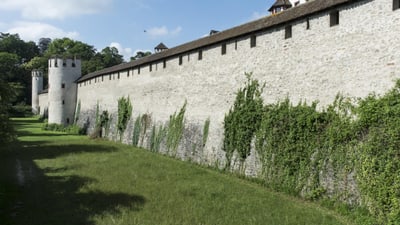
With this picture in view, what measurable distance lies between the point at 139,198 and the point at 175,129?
938 cm

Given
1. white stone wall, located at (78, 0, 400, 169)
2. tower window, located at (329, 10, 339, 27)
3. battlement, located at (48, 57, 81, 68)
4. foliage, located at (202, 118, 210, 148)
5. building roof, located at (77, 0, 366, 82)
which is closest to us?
white stone wall, located at (78, 0, 400, 169)

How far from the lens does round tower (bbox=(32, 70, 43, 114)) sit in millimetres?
67062

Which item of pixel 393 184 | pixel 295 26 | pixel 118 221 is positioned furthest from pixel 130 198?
pixel 295 26

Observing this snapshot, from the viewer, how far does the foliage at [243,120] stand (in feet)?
44.6

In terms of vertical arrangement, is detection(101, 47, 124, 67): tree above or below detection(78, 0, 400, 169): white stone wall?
above

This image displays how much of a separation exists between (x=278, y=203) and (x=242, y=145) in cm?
420

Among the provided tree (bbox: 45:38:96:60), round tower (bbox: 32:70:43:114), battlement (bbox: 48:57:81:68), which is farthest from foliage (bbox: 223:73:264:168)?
tree (bbox: 45:38:96:60)

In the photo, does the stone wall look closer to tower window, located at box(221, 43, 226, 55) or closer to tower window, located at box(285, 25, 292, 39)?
tower window, located at box(285, 25, 292, 39)

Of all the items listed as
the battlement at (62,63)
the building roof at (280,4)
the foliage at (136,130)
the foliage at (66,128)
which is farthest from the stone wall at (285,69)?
the battlement at (62,63)

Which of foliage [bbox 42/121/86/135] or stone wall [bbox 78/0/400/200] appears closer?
stone wall [bbox 78/0/400/200]

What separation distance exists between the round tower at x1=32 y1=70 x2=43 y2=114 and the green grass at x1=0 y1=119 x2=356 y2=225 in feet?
180

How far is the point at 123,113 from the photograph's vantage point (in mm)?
26359

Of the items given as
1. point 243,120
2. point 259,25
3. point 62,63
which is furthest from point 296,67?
point 62,63

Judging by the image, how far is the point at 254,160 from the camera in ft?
44.5
